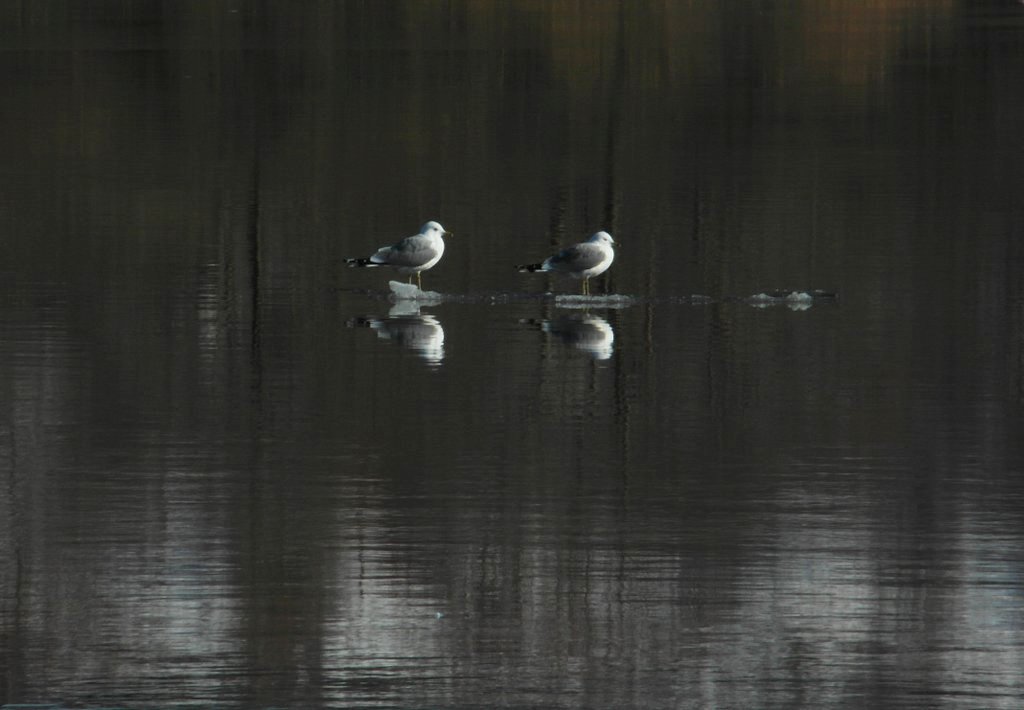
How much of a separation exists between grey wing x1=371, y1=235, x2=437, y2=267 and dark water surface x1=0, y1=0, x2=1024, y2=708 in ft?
1.01

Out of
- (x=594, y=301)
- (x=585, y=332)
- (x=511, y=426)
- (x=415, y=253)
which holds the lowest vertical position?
(x=511, y=426)

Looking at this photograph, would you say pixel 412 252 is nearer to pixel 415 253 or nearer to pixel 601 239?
pixel 415 253

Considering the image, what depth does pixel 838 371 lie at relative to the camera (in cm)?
1700

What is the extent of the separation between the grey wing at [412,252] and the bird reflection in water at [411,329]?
1.11 meters

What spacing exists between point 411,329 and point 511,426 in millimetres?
4350

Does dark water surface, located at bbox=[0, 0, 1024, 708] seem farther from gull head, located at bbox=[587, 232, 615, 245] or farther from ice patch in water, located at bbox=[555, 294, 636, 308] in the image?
gull head, located at bbox=[587, 232, 615, 245]

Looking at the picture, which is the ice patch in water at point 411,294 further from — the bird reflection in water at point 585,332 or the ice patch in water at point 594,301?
the bird reflection in water at point 585,332

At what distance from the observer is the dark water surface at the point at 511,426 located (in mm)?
9922

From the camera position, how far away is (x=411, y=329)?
1917 cm

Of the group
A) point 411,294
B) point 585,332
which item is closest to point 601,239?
point 411,294

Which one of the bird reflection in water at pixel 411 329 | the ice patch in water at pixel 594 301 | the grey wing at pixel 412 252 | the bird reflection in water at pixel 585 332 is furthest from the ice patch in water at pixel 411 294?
the bird reflection in water at pixel 585 332

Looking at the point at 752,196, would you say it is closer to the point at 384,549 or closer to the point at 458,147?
the point at 458,147

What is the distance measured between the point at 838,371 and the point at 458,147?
19302 mm

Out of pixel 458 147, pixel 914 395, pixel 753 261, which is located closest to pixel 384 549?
pixel 914 395
